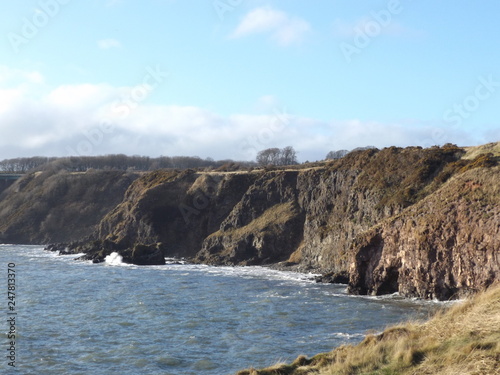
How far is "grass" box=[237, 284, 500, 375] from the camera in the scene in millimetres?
16203

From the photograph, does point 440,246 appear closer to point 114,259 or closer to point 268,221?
point 268,221

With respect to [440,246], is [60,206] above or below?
above

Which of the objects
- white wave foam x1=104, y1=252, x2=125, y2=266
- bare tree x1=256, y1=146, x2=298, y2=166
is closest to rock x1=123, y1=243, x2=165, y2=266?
white wave foam x1=104, y1=252, x2=125, y2=266

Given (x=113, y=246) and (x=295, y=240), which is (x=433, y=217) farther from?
(x=113, y=246)

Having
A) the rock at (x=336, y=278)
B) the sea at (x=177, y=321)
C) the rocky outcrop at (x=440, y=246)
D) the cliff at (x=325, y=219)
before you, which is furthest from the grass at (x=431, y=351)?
the rock at (x=336, y=278)

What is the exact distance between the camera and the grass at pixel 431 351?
638 inches

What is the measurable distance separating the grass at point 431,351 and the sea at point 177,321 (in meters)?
8.19

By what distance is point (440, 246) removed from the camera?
158ft

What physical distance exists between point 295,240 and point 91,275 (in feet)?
101

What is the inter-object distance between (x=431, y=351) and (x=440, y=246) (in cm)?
A: 3197

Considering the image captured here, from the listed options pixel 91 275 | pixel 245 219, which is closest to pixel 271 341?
pixel 91 275

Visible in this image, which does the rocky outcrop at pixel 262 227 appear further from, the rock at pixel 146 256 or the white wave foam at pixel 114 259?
the white wave foam at pixel 114 259

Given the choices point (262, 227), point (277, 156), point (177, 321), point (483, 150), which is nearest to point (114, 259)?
point (262, 227)

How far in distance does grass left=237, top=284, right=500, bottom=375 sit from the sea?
8.19m
